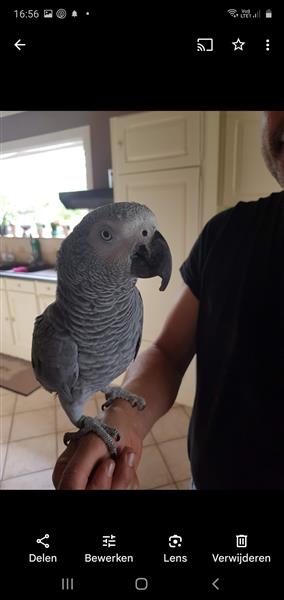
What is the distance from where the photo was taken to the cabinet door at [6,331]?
313 mm

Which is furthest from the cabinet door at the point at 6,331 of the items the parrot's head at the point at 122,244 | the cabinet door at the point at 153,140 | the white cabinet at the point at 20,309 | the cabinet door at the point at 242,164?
the cabinet door at the point at 242,164

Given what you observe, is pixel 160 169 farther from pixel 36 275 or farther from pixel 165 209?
pixel 36 275

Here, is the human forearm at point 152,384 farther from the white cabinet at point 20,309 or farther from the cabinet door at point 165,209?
the white cabinet at point 20,309

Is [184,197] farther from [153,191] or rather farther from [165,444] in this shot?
[165,444]

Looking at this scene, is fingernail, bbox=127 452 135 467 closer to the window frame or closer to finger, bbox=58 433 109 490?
finger, bbox=58 433 109 490

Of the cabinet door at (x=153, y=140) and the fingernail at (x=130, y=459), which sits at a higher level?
the cabinet door at (x=153, y=140)

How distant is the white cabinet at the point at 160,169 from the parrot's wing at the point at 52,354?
0.15 metres

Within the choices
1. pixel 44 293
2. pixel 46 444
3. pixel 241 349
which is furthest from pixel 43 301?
pixel 46 444

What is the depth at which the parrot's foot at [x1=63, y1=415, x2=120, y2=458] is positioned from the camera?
1.13ft
